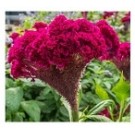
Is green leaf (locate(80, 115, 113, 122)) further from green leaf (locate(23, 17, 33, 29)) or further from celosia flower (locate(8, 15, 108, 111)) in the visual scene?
green leaf (locate(23, 17, 33, 29))

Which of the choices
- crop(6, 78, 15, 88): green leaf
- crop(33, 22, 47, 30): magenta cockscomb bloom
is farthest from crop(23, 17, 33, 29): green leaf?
crop(6, 78, 15, 88): green leaf

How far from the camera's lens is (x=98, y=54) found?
126 centimetres

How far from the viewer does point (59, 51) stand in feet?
4.06

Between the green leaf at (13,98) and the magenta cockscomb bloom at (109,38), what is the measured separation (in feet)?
1.18

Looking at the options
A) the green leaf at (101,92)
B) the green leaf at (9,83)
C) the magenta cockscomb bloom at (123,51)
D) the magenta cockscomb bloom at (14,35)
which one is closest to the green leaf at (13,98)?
the green leaf at (9,83)

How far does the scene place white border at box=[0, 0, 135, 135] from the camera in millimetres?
1368

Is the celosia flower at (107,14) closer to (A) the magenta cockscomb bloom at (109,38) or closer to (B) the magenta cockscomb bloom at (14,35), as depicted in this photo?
(A) the magenta cockscomb bloom at (109,38)

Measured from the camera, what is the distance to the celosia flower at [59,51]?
123 cm

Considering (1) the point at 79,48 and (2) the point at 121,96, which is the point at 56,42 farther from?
(2) the point at 121,96

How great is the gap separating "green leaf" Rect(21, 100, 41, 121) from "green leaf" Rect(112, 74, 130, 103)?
0.31 metres
